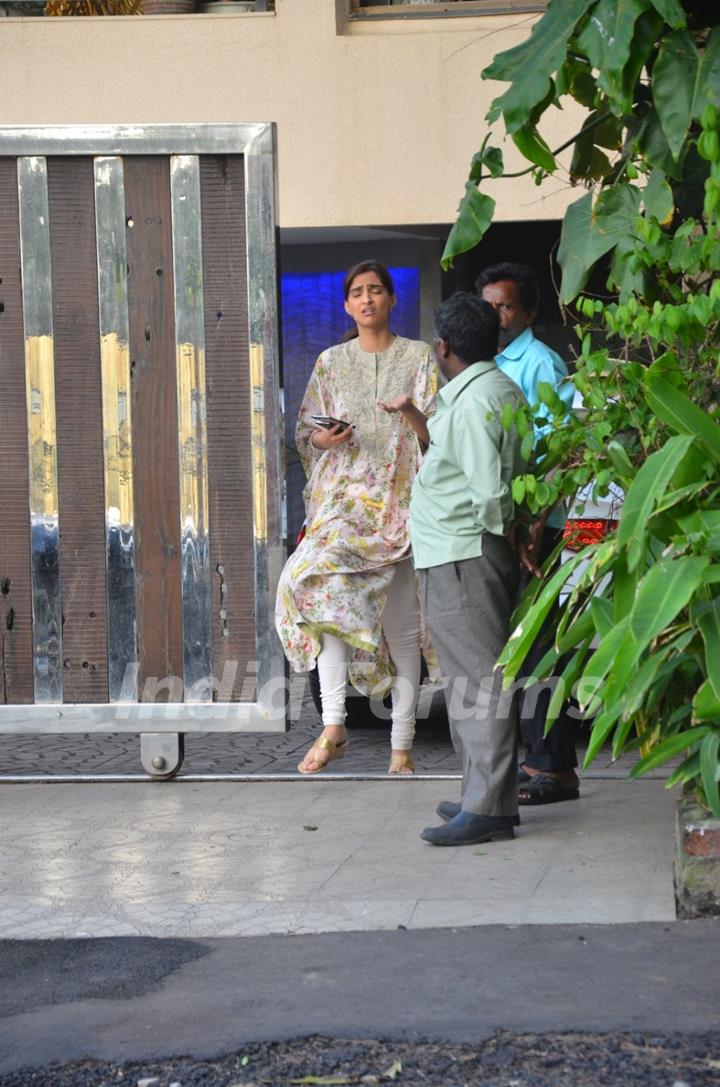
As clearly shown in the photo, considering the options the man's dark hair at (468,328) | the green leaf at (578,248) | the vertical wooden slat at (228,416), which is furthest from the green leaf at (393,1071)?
the vertical wooden slat at (228,416)

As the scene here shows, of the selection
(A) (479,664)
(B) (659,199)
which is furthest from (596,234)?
(A) (479,664)

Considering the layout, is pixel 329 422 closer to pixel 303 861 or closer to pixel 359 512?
pixel 359 512

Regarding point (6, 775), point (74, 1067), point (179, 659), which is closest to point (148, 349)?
point (179, 659)

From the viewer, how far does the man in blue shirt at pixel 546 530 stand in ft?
22.3

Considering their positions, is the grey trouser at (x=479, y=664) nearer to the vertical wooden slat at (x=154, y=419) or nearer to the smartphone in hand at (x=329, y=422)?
the smartphone in hand at (x=329, y=422)

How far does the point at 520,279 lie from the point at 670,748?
2577 millimetres

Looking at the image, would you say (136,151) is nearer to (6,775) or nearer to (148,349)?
(148,349)

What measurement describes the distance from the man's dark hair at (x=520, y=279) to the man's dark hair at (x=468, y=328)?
0.73 m

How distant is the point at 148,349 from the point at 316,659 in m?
1.49

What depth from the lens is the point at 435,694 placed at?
841 centimetres

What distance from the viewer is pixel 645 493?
4.93m

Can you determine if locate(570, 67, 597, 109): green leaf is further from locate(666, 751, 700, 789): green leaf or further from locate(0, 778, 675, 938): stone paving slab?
locate(0, 778, 675, 938): stone paving slab

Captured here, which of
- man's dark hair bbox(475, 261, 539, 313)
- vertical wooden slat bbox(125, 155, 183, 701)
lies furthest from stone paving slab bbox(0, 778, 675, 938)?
man's dark hair bbox(475, 261, 539, 313)

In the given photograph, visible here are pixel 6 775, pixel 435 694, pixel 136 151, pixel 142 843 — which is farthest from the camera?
pixel 435 694
